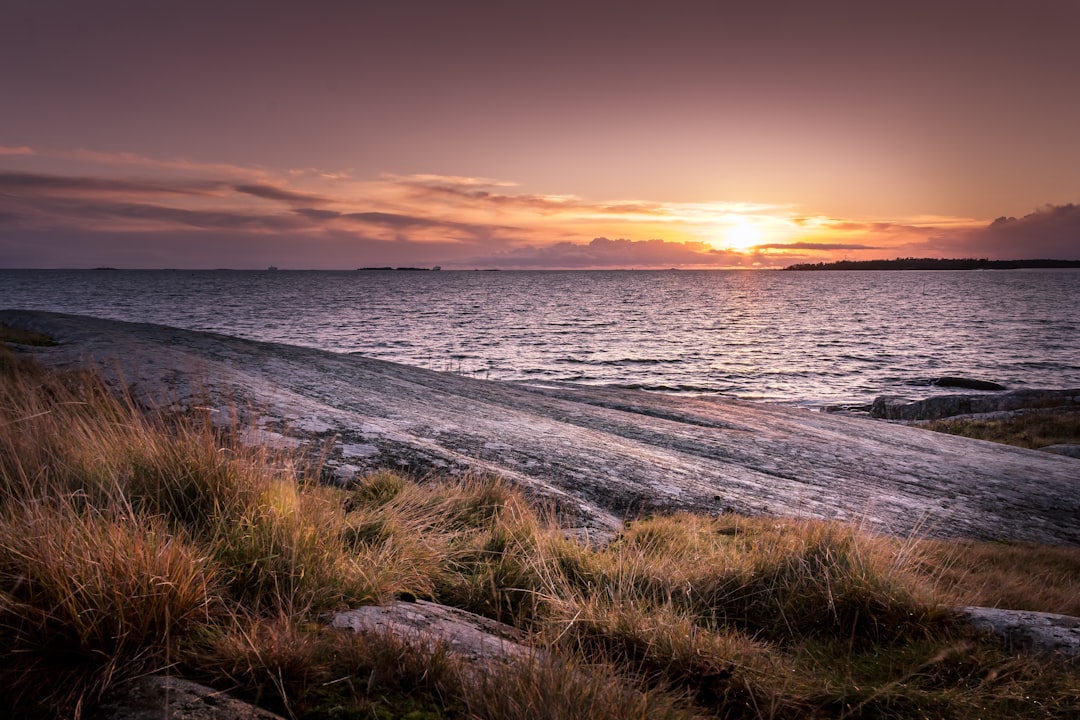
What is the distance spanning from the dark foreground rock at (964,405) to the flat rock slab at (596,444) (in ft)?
39.4

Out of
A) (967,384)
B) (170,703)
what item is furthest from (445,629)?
(967,384)

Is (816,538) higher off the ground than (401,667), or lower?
lower

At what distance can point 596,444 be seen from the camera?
11.2 m

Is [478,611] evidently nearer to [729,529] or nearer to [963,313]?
[729,529]

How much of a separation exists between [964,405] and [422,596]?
33096 mm

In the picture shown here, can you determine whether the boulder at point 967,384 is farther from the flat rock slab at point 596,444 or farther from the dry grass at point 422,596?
the dry grass at point 422,596

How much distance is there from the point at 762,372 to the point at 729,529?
1460 inches

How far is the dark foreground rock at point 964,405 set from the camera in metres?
28.8

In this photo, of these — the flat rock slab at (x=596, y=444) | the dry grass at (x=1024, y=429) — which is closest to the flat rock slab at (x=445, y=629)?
the flat rock slab at (x=596, y=444)

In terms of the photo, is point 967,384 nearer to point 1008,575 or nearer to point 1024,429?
point 1024,429

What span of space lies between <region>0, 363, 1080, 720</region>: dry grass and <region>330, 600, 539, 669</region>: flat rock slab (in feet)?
0.40

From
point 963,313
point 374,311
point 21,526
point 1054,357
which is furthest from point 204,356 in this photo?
point 963,313

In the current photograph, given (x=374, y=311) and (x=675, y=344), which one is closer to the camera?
(x=675, y=344)

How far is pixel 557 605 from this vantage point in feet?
12.7
